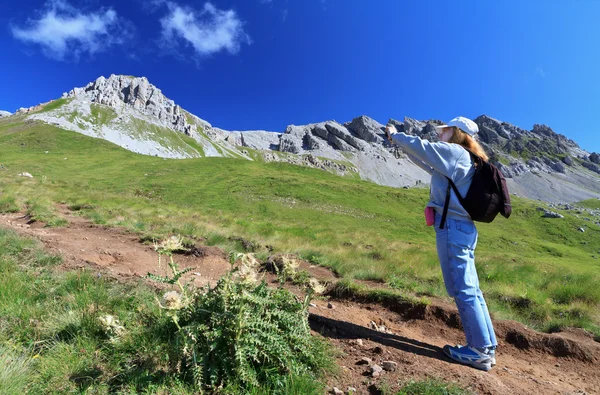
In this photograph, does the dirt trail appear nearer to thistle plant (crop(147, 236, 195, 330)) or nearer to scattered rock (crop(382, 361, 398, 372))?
scattered rock (crop(382, 361, 398, 372))

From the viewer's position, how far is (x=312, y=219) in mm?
37188

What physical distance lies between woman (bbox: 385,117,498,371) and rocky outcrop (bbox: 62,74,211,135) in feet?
578

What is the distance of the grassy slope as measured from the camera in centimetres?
827

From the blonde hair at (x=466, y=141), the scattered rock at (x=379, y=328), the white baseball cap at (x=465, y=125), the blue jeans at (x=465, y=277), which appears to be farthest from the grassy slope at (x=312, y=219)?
the white baseball cap at (x=465, y=125)

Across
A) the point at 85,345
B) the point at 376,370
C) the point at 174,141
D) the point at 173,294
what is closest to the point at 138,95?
the point at 174,141

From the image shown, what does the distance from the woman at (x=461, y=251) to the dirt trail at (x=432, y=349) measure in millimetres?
273

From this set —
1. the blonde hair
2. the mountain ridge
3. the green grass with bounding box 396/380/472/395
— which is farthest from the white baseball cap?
the mountain ridge

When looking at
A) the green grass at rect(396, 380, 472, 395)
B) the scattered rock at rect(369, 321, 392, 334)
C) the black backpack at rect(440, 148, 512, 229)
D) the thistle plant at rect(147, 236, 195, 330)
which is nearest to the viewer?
the thistle plant at rect(147, 236, 195, 330)

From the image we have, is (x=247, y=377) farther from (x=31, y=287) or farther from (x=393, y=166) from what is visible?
(x=393, y=166)

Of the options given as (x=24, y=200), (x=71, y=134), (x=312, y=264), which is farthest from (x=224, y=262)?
(x=71, y=134)

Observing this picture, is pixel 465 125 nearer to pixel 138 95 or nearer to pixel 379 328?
pixel 379 328

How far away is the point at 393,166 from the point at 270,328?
19016 cm

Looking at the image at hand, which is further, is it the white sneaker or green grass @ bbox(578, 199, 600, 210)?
green grass @ bbox(578, 199, 600, 210)

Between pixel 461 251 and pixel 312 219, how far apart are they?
109 ft
